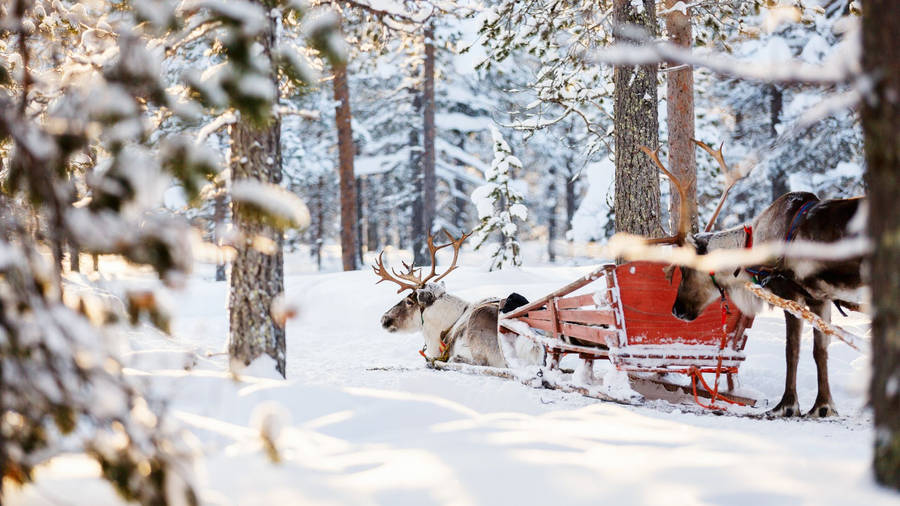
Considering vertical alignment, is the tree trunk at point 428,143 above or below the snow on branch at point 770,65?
above

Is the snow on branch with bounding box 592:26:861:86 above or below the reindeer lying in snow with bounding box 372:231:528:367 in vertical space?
above

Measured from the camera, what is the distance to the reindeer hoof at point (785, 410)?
5.25m

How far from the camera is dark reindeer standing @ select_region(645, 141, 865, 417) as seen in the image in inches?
198

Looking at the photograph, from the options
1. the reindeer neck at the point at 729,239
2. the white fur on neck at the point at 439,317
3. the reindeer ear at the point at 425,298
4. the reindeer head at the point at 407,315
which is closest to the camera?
the reindeer neck at the point at 729,239

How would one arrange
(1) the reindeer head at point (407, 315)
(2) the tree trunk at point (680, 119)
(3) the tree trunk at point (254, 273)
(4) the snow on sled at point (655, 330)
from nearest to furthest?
(3) the tree trunk at point (254, 273) → (4) the snow on sled at point (655, 330) → (1) the reindeer head at point (407, 315) → (2) the tree trunk at point (680, 119)

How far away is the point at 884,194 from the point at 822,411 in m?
4.27

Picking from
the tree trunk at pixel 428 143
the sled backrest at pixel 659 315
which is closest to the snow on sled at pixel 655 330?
the sled backrest at pixel 659 315

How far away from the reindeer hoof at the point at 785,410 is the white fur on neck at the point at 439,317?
12.3 ft

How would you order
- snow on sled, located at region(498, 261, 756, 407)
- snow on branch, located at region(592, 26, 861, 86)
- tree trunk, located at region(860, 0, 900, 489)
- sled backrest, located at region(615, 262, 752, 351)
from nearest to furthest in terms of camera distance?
tree trunk, located at region(860, 0, 900, 489), snow on branch, located at region(592, 26, 861, 86), snow on sled, located at region(498, 261, 756, 407), sled backrest, located at region(615, 262, 752, 351)

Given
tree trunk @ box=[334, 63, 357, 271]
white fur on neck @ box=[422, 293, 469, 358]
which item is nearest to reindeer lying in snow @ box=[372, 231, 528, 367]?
white fur on neck @ box=[422, 293, 469, 358]

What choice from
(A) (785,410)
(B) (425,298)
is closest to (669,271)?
(A) (785,410)

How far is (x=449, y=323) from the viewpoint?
8.02 m

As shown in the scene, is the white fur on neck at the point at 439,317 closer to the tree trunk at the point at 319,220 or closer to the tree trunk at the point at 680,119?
the tree trunk at the point at 680,119

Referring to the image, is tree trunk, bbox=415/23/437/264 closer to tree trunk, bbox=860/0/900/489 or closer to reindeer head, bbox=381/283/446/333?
reindeer head, bbox=381/283/446/333
